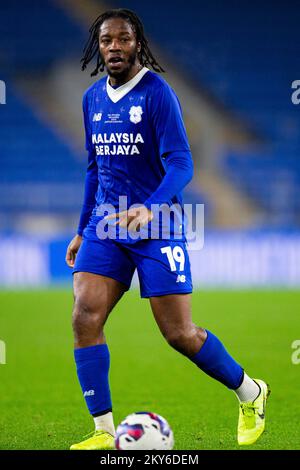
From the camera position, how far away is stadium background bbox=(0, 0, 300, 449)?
775 cm

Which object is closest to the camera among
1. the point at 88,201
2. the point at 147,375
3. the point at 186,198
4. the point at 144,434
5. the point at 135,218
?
the point at 144,434

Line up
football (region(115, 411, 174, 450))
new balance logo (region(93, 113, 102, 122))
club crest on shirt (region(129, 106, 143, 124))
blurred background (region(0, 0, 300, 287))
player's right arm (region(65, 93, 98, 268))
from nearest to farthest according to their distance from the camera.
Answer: football (region(115, 411, 174, 450)) < club crest on shirt (region(129, 106, 143, 124)) < new balance logo (region(93, 113, 102, 122)) < player's right arm (region(65, 93, 98, 268)) < blurred background (region(0, 0, 300, 287))

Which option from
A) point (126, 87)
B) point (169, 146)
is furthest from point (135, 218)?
point (126, 87)

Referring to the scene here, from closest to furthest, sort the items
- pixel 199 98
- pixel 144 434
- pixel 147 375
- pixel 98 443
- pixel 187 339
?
pixel 144 434
pixel 98 443
pixel 187 339
pixel 147 375
pixel 199 98

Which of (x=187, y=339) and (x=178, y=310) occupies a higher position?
(x=178, y=310)

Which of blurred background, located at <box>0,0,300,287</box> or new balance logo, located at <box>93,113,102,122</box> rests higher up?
blurred background, located at <box>0,0,300,287</box>

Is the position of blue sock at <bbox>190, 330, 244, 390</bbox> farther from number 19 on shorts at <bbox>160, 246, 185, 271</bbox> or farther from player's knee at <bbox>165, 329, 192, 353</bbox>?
number 19 on shorts at <bbox>160, 246, 185, 271</bbox>

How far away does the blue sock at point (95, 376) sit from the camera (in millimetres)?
5027

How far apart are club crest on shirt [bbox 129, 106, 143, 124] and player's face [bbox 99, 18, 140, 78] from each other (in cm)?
20

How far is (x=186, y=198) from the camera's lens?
2241 cm

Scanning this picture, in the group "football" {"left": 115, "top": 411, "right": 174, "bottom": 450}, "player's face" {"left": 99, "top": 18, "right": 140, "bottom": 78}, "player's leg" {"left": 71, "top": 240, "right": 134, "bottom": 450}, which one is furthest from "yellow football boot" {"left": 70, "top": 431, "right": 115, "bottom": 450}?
"player's face" {"left": 99, "top": 18, "right": 140, "bottom": 78}

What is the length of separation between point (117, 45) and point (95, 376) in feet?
5.96

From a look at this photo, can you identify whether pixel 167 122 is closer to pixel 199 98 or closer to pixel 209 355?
pixel 209 355
